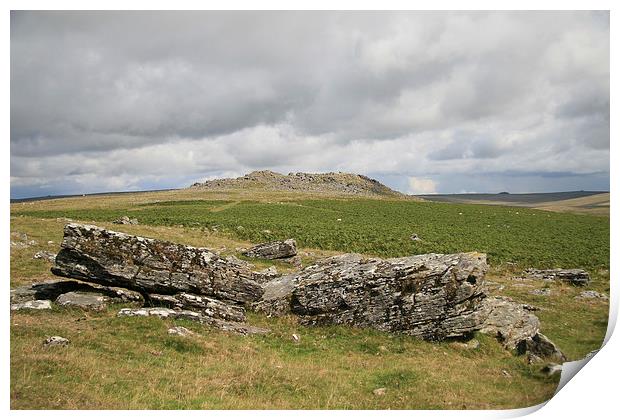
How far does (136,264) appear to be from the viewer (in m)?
18.5

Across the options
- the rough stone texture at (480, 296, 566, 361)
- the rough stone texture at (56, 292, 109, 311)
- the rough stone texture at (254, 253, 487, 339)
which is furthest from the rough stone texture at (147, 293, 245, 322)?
the rough stone texture at (480, 296, 566, 361)

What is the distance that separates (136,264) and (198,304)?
356cm

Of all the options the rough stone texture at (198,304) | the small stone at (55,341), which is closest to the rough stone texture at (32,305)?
the rough stone texture at (198,304)

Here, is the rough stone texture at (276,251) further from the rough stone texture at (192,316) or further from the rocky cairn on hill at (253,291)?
the rough stone texture at (192,316)

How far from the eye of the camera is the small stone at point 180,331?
15.0 meters

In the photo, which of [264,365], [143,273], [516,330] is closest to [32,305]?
[143,273]

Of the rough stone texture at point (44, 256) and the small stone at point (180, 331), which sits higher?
the rough stone texture at point (44, 256)

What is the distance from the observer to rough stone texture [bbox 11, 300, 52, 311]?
16547mm

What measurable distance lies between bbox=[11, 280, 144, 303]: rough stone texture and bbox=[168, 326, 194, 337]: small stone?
467cm

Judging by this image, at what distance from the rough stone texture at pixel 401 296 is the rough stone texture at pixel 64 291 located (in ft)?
21.6

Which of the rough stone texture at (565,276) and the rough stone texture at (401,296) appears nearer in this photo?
the rough stone texture at (401,296)

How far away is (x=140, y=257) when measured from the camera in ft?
60.5

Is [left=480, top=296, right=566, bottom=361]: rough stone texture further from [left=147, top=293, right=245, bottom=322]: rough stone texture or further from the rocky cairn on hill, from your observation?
[left=147, top=293, right=245, bottom=322]: rough stone texture
